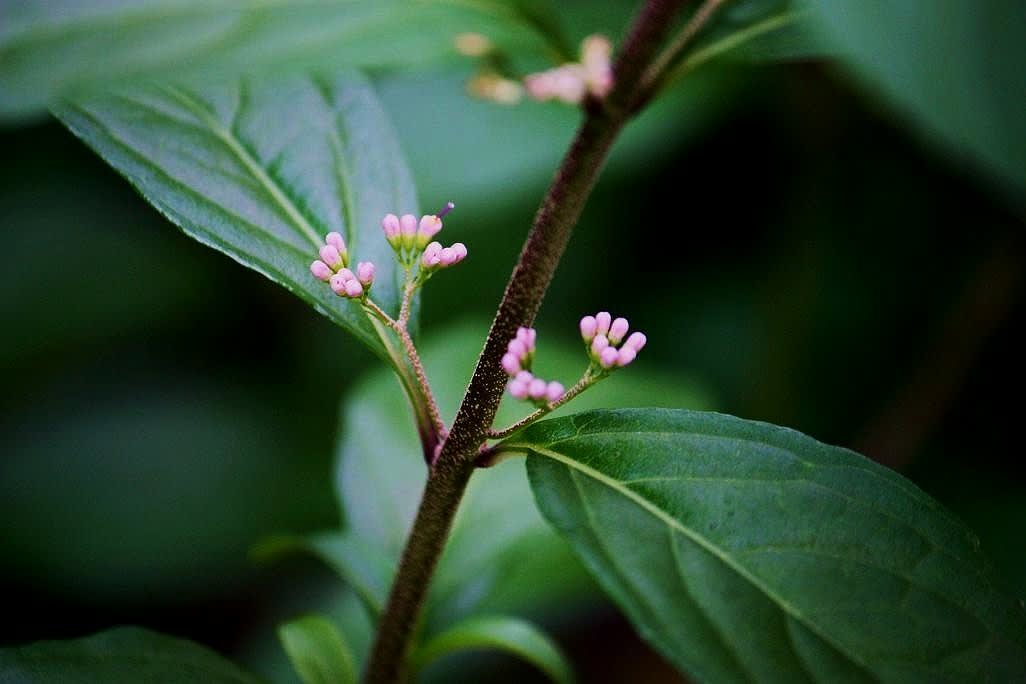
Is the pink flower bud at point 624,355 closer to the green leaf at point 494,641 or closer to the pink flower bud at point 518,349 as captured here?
the pink flower bud at point 518,349

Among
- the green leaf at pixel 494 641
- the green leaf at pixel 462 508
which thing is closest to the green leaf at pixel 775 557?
the green leaf at pixel 494 641

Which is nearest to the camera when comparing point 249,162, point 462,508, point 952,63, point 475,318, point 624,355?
point 952,63

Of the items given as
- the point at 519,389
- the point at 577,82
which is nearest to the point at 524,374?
the point at 519,389

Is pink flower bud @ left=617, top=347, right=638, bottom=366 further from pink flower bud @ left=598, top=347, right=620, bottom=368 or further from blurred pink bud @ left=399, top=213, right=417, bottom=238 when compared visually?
blurred pink bud @ left=399, top=213, right=417, bottom=238

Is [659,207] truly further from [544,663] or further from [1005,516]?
[544,663]

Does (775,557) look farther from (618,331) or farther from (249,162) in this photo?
(249,162)

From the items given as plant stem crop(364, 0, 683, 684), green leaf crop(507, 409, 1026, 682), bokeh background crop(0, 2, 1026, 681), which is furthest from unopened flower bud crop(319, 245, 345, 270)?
bokeh background crop(0, 2, 1026, 681)
